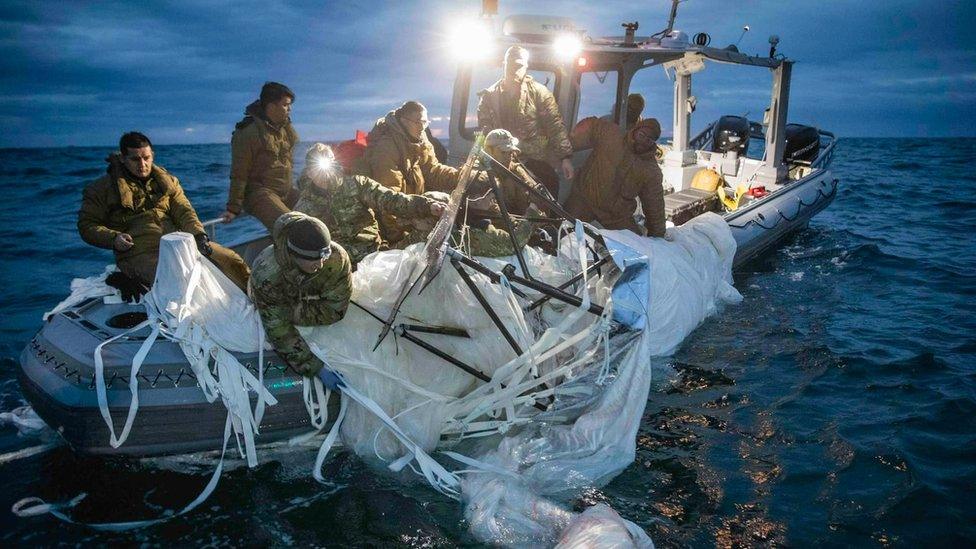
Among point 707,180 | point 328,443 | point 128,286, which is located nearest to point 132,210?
point 128,286

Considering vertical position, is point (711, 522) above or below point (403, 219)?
below

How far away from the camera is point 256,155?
5406 mm

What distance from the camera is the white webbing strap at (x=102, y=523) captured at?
3643mm

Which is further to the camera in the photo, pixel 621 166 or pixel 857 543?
pixel 621 166

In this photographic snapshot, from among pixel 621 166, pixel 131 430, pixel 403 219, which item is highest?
pixel 621 166

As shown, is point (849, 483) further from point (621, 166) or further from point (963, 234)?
point (963, 234)

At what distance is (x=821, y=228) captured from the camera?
12.8 metres

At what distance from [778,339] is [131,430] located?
20.9ft

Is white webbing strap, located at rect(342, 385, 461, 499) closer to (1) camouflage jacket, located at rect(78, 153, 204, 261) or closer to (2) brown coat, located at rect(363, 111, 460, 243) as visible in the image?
(2) brown coat, located at rect(363, 111, 460, 243)

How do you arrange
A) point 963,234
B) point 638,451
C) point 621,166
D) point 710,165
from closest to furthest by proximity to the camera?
point 638,451 < point 621,166 < point 710,165 < point 963,234

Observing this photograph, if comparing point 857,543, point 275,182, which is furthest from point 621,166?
point 857,543

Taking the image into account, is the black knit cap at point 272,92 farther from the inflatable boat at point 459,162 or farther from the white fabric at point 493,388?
the white fabric at point 493,388

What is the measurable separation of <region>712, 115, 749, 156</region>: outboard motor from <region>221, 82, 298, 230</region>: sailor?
9.17m

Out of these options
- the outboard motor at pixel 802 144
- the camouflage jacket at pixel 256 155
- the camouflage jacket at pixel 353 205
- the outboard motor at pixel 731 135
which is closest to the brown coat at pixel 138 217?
the camouflage jacket at pixel 256 155
